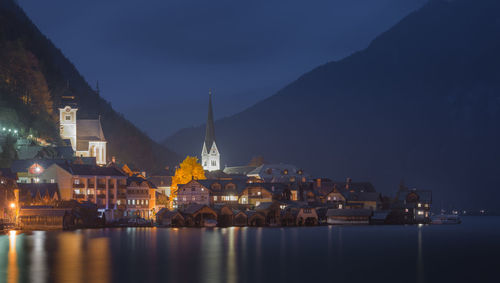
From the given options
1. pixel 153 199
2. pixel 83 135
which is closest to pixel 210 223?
pixel 153 199

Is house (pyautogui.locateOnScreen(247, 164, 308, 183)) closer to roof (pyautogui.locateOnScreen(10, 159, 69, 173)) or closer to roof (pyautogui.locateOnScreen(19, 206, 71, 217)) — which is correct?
roof (pyautogui.locateOnScreen(10, 159, 69, 173))

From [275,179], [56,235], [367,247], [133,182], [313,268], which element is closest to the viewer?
[313,268]

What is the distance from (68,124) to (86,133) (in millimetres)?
5043

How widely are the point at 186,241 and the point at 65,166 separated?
42.9m

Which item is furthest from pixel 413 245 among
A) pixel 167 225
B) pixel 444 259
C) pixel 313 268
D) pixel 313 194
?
pixel 313 194

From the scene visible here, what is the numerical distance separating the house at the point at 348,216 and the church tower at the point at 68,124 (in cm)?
6468

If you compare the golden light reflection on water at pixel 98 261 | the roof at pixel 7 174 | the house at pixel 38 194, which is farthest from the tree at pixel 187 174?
the golden light reflection on water at pixel 98 261

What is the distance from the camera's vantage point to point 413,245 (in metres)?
81.9

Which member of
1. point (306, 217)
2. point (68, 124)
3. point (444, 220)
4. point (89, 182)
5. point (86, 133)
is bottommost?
point (444, 220)

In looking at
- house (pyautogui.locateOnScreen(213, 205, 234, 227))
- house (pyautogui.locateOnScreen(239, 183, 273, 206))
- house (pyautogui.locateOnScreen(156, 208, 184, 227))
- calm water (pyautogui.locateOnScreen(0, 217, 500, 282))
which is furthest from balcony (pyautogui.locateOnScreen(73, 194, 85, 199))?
house (pyautogui.locateOnScreen(239, 183, 273, 206))

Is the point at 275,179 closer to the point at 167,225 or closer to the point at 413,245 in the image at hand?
the point at 167,225

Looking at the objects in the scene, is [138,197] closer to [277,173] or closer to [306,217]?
[306,217]

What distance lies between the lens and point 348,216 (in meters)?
130

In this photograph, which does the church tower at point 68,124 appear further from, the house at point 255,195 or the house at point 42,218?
the house at point 255,195
